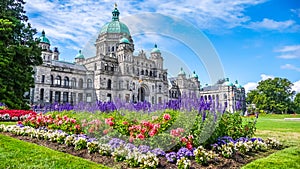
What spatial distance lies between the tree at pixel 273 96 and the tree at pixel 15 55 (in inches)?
1937

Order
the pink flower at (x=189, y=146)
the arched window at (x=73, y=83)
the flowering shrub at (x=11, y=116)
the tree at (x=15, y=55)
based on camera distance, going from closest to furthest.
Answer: the pink flower at (x=189, y=146) → the flowering shrub at (x=11, y=116) → the tree at (x=15, y=55) → the arched window at (x=73, y=83)

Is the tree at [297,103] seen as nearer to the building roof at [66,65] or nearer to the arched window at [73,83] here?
the building roof at [66,65]

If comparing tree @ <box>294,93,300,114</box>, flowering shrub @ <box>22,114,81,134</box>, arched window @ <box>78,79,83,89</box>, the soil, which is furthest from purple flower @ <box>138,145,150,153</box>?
tree @ <box>294,93,300,114</box>

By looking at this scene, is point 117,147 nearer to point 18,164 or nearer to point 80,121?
point 18,164

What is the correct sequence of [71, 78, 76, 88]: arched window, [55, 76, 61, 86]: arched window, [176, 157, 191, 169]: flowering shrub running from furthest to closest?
[71, 78, 76, 88]: arched window → [55, 76, 61, 86]: arched window → [176, 157, 191, 169]: flowering shrub

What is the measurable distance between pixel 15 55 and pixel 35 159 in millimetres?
16415

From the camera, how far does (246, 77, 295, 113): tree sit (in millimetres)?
55656

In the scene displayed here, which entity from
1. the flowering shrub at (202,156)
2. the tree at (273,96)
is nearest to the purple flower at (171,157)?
the flowering shrub at (202,156)

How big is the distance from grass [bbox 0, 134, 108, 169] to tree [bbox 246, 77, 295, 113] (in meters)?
56.2

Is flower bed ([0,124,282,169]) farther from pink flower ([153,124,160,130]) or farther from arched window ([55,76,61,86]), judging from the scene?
arched window ([55,76,61,86])

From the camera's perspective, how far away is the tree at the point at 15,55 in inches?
709

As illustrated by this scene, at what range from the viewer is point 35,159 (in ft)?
18.9

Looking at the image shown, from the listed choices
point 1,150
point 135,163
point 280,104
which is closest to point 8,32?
point 1,150

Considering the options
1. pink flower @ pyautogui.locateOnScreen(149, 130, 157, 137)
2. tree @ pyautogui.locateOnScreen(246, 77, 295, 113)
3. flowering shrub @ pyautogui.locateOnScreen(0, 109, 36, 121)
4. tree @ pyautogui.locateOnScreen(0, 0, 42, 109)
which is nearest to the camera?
pink flower @ pyautogui.locateOnScreen(149, 130, 157, 137)
